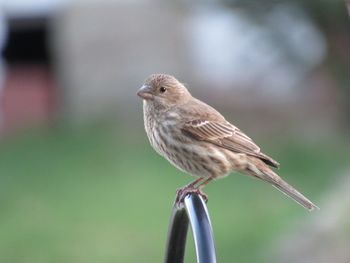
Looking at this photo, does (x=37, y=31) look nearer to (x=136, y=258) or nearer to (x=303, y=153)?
(x=303, y=153)

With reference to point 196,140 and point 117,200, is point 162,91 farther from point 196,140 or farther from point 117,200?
point 117,200

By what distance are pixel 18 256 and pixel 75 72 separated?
31.6ft

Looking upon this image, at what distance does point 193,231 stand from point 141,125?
14346 millimetres

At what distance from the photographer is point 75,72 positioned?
2127cm

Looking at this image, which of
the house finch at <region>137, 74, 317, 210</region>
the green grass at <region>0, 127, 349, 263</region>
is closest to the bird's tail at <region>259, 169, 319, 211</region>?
the house finch at <region>137, 74, 317, 210</region>

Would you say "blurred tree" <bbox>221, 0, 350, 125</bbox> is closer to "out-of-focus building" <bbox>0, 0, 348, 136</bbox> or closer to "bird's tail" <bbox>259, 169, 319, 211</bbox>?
"out-of-focus building" <bbox>0, 0, 348, 136</bbox>

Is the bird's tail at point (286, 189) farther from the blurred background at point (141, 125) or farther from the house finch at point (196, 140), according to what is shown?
the blurred background at point (141, 125)

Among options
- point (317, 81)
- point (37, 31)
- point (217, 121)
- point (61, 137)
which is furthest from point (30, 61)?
point (217, 121)

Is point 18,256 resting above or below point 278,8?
below

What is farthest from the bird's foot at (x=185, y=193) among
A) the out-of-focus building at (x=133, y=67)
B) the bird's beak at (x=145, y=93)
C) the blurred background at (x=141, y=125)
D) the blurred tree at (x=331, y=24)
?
the out-of-focus building at (x=133, y=67)

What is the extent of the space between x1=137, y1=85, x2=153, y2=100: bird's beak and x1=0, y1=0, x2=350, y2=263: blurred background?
10.0 feet

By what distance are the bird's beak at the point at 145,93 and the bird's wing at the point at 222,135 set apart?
0.28 meters

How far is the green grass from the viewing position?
39.3 feet

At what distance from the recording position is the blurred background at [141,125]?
476 inches
